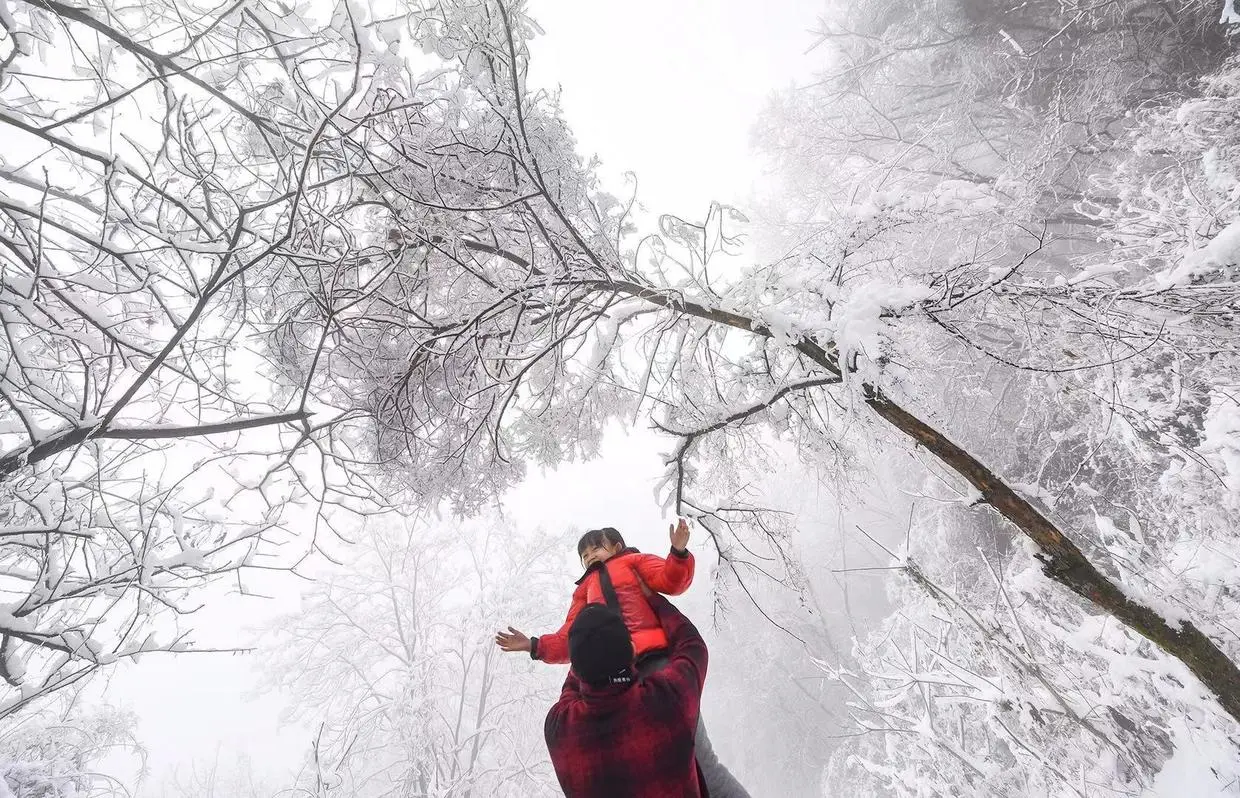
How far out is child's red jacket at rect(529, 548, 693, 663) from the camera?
1.98m

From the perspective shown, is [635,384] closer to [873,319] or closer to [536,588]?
[873,319]

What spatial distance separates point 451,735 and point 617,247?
950 centimetres

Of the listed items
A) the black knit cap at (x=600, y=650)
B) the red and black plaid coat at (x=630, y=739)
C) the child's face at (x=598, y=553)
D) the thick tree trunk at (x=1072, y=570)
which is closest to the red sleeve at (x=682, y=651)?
the red and black plaid coat at (x=630, y=739)

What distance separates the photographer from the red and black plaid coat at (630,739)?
1441mm

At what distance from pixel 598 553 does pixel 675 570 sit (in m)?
0.58

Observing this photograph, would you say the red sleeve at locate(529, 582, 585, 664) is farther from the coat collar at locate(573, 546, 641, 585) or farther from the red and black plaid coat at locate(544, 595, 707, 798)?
the red and black plaid coat at locate(544, 595, 707, 798)

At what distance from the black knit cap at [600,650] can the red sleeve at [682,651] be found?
172 mm

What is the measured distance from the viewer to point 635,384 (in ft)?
11.8

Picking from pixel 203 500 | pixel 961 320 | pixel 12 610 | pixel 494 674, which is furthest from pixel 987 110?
pixel 494 674

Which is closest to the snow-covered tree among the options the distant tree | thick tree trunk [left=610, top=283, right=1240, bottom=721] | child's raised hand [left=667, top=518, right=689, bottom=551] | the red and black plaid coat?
the distant tree

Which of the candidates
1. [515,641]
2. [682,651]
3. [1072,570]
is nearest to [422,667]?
[515,641]

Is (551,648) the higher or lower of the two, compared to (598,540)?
lower

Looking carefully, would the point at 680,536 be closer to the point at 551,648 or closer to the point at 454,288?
the point at 551,648

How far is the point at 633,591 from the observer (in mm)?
2137
